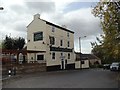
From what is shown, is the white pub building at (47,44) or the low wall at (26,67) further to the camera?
the white pub building at (47,44)

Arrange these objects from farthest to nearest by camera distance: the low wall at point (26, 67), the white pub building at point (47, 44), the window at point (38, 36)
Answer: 1. the window at point (38, 36)
2. the white pub building at point (47, 44)
3. the low wall at point (26, 67)

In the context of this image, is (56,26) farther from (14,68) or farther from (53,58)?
(14,68)

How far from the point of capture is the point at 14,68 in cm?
3347

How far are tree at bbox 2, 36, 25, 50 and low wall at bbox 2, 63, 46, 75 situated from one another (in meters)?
15.0

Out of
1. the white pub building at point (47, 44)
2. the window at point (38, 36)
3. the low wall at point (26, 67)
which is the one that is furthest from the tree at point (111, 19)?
the window at point (38, 36)

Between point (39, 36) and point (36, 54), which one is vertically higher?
point (39, 36)

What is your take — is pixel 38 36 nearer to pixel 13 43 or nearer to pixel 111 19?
pixel 13 43

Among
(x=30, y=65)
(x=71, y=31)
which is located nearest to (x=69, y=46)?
(x=71, y=31)

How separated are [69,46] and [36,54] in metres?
10.5

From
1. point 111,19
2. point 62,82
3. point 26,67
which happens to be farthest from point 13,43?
point 111,19

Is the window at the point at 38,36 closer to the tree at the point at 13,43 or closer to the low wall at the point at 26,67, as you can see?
the low wall at the point at 26,67

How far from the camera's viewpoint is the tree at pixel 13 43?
2149 inches

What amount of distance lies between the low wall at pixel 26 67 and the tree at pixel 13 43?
49.2ft

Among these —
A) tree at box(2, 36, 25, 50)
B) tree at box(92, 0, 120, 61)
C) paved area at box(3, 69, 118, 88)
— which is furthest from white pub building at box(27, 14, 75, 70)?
tree at box(92, 0, 120, 61)
